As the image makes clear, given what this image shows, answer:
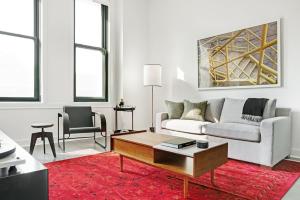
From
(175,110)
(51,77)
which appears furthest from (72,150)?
(175,110)

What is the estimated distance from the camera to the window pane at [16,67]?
139 inches

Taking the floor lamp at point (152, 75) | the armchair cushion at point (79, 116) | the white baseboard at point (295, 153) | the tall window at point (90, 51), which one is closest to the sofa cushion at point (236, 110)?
the white baseboard at point (295, 153)

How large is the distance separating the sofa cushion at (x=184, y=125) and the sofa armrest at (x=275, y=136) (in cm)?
90

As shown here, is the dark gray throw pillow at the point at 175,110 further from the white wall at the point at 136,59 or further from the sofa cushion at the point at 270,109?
the sofa cushion at the point at 270,109

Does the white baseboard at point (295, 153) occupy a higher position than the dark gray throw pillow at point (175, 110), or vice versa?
the dark gray throw pillow at point (175, 110)

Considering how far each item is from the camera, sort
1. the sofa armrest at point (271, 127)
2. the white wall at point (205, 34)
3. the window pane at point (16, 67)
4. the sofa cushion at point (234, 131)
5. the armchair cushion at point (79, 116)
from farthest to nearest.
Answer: the armchair cushion at point (79, 116), the window pane at point (16, 67), the white wall at point (205, 34), the sofa cushion at point (234, 131), the sofa armrest at point (271, 127)

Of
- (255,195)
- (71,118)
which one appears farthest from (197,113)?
(71,118)

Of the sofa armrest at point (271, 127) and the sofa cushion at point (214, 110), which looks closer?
the sofa armrest at point (271, 127)

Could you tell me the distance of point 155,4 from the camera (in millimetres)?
5062

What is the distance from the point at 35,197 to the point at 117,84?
4.12 metres

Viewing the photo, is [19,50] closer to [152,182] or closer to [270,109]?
[152,182]

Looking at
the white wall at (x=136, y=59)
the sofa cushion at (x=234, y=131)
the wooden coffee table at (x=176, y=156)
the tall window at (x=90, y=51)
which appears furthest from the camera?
the white wall at (x=136, y=59)

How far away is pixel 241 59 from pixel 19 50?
387 centimetres

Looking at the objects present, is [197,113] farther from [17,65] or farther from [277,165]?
[17,65]
